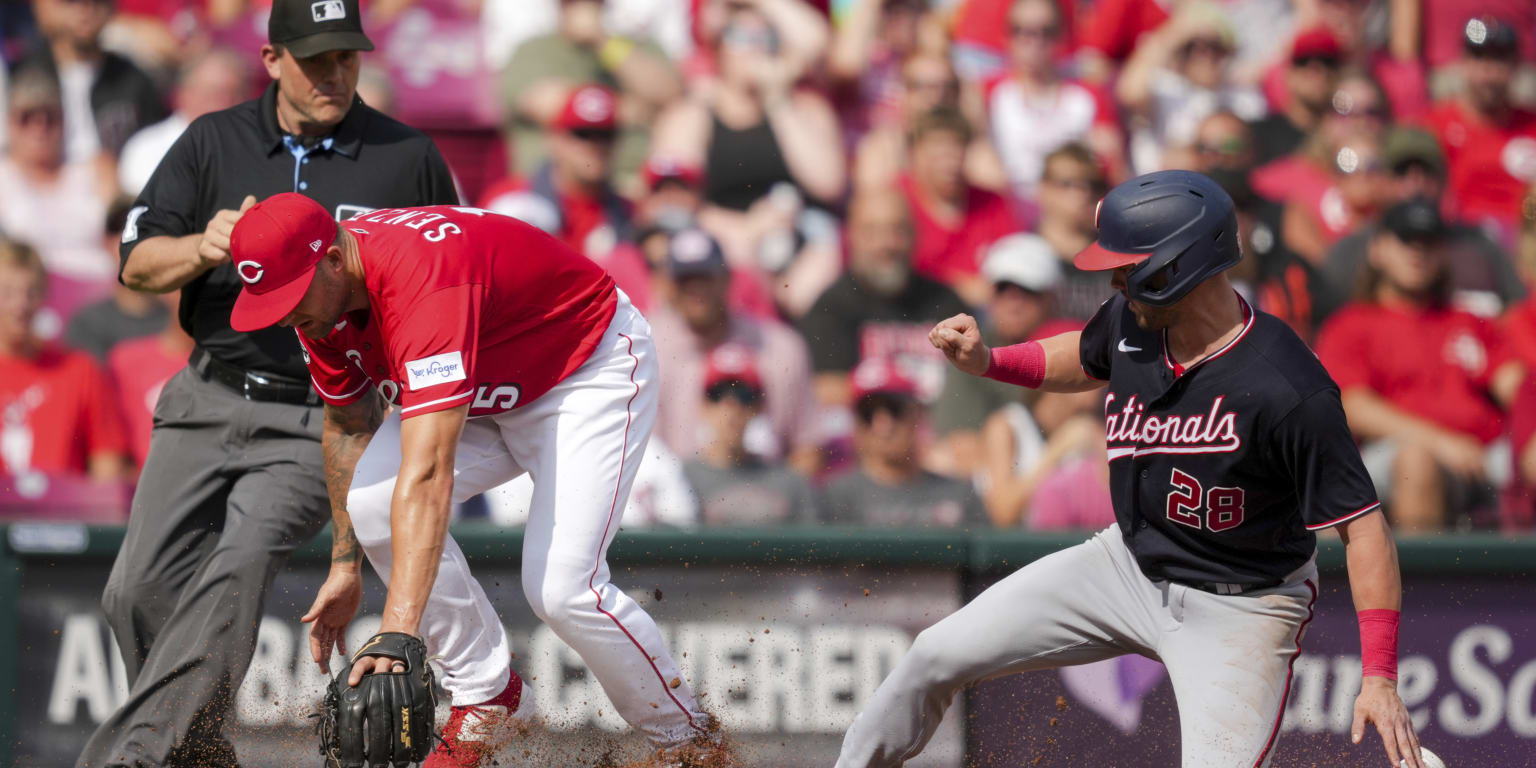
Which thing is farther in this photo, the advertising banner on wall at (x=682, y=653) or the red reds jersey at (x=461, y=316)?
the advertising banner on wall at (x=682, y=653)

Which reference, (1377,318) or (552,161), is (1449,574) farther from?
(552,161)

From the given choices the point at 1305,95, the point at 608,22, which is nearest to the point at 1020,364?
the point at 608,22

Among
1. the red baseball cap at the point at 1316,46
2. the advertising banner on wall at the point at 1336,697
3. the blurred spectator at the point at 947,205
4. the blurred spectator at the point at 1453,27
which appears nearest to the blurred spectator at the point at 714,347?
the blurred spectator at the point at 947,205

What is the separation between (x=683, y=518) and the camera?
630 cm

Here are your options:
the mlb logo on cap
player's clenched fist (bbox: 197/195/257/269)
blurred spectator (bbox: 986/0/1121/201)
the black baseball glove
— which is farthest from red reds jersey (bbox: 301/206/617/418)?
blurred spectator (bbox: 986/0/1121/201)

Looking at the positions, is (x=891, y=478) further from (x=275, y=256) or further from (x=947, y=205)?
(x=275, y=256)

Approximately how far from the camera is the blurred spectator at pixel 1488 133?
849 centimetres

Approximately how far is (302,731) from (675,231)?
3.10m

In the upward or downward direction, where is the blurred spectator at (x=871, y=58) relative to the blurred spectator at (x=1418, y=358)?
upward

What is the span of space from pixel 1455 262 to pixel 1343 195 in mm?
812

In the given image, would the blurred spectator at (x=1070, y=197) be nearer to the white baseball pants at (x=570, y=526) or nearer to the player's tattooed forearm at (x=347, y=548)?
the white baseball pants at (x=570, y=526)

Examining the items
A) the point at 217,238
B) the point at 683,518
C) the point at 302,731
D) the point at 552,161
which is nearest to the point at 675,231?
the point at 552,161

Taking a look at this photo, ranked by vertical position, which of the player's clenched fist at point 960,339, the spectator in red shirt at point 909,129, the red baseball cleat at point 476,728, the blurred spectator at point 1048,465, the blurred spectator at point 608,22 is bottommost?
the red baseball cleat at point 476,728

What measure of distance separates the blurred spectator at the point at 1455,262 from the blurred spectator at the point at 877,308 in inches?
77.6
